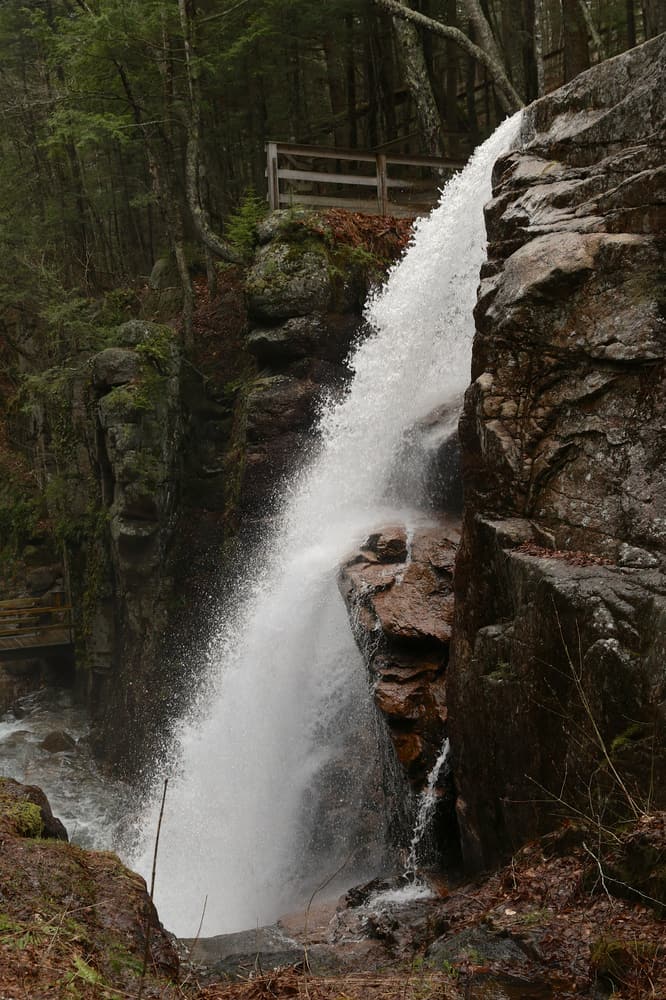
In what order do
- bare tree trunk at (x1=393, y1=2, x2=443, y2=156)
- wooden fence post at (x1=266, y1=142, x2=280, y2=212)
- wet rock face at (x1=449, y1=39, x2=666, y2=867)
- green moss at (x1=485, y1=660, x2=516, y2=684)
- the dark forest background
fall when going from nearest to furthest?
1. wet rock face at (x1=449, y1=39, x2=666, y2=867)
2. green moss at (x1=485, y1=660, x2=516, y2=684)
3. wooden fence post at (x1=266, y1=142, x2=280, y2=212)
4. the dark forest background
5. bare tree trunk at (x1=393, y1=2, x2=443, y2=156)

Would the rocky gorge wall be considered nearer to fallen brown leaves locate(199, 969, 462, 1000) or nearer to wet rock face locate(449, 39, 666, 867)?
wet rock face locate(449, 39, 666, 867)

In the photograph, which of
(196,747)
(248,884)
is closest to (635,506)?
(248,884)

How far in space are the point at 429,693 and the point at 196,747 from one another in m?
5.05

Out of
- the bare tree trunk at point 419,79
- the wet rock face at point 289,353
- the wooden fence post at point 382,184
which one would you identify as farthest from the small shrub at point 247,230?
the bare tree trunk at point 419,79

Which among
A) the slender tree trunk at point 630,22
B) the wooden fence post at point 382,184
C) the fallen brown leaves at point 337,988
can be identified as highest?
the slender tree trunk at point 630,22

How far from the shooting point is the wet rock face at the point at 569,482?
560cm

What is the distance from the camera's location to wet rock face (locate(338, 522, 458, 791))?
7.98 meters

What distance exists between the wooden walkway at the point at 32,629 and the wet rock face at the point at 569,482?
40.8 feet

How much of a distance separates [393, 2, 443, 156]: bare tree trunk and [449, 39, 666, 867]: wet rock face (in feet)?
31.7

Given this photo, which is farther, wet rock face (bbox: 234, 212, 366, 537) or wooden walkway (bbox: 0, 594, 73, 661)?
wooden walkway (bbox: 0, 594, 73, 661)

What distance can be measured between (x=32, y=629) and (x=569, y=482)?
14.1m

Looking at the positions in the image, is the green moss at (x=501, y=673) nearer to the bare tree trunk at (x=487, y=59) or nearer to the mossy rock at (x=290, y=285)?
the mossy rock at (x=290, y=285)

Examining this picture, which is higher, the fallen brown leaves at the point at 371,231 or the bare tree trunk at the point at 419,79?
A: the bare tree trunk at the point at 419,79

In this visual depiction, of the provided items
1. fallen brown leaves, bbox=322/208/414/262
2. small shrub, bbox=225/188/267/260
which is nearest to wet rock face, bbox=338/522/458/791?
fallen brown leaves, bbox=322/208/414/262
